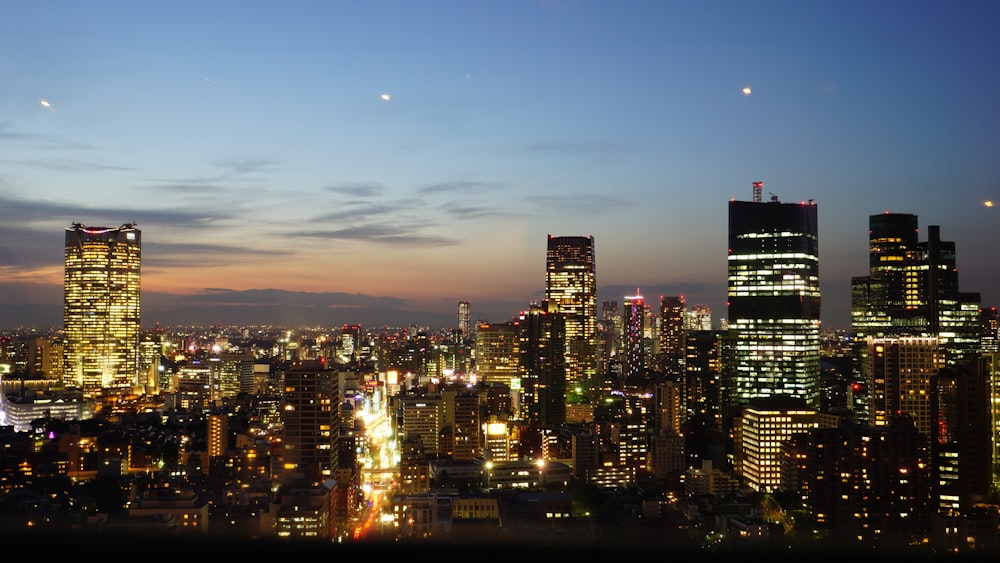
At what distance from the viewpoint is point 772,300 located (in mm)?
20828

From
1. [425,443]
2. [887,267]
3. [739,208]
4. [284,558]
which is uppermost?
[739,208]

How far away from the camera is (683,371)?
1994cm

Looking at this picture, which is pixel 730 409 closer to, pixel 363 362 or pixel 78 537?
pixel 363 362

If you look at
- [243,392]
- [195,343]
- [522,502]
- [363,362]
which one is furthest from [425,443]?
[195,343]

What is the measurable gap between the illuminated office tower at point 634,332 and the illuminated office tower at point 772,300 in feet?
18.8

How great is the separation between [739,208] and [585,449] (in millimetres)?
9888

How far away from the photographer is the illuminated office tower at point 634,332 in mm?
27016

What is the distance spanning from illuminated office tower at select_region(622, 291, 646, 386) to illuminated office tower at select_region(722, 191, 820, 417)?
5.72 meters

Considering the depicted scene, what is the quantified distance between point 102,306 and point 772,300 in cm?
2137

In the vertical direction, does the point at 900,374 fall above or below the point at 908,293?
below

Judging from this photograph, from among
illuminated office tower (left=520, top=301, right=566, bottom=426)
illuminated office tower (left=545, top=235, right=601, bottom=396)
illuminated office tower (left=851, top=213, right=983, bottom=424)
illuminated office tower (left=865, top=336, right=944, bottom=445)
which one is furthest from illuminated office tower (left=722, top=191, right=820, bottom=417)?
illuminated office tower (left=545, top=235, right=601, bottom=396)

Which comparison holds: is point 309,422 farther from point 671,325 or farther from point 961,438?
point 671,325

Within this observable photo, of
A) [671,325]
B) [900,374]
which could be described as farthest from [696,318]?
[900,374]

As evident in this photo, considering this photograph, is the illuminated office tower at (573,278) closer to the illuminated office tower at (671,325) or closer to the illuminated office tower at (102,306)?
the illuminated office tower at (671,325)
